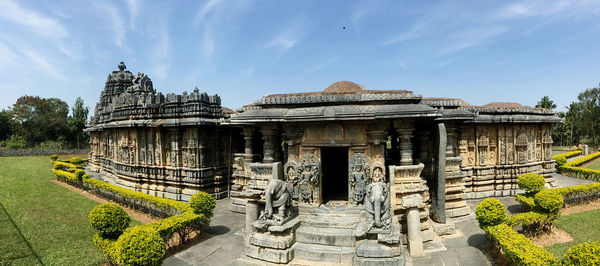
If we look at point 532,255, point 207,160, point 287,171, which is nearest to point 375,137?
point 287,171

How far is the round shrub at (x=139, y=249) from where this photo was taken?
5367 mm

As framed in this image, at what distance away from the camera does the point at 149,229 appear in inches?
242

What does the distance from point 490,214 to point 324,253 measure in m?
4.32

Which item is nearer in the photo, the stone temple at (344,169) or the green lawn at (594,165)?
the stone temple at (344,169)

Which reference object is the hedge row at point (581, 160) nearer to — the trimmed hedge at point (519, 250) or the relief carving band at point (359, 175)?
the trimmed hedge at point (519, 250)

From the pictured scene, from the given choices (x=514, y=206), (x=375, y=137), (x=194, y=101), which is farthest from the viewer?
(x=194, y=101)

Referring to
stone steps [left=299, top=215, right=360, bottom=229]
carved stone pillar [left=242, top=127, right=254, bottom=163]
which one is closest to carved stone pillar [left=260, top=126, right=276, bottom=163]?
stone steps [left=299, top=215, right=360, bottom=229]

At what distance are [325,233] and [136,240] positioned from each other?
409cm

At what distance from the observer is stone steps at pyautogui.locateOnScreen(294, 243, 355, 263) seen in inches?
244

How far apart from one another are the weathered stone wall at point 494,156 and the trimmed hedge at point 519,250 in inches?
286

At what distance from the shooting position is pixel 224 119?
12.7 meters

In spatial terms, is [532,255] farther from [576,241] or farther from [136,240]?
[136,240]

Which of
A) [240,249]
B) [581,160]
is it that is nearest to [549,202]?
[240,249]

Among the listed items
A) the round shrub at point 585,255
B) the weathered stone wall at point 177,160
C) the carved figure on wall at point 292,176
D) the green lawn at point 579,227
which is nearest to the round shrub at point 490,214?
the green lawn at point 579,227
